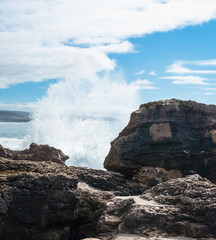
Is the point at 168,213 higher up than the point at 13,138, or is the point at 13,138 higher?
the point at 13,138

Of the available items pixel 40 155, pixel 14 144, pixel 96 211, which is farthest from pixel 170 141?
pixel 14 144

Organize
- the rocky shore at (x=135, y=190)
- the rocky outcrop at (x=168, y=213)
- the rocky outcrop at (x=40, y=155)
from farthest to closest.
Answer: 1. the rocky outcrop at (x=40, y=155)
2. the rocky shore at (x=135, y=190)
3. the rocky outcrop at (x=168, y=213)

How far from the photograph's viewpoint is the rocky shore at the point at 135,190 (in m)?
6.11

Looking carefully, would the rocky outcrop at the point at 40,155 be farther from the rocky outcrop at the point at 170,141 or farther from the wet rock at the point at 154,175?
the wet rock at the point at 154,175

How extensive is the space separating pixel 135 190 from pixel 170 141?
1409mm

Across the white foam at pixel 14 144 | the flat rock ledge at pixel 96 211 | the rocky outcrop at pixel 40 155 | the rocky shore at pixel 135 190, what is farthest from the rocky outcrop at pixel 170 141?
the white foam at pixel 14 144

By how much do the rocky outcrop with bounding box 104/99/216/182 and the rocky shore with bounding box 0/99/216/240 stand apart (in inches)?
0.8

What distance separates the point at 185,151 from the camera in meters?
8.77

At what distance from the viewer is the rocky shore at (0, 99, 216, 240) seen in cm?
611

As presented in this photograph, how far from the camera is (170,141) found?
347 inches

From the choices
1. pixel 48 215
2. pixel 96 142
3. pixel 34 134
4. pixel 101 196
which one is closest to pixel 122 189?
pixel 101 196

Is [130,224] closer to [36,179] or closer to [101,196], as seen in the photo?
[101,196]

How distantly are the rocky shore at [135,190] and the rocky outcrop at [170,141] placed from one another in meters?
0.02

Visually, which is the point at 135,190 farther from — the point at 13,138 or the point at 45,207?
the point at 13,138
